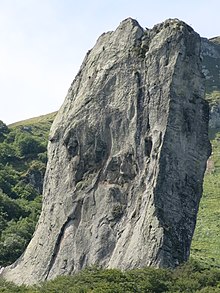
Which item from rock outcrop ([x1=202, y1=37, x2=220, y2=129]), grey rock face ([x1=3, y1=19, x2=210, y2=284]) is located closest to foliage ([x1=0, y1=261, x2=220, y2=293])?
grey rock face ([x1=3, y1=19, x2=210, y2=284])

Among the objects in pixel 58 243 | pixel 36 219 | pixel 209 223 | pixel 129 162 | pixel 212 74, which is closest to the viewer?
pixel 129 162

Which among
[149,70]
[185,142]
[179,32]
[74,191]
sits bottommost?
[74,191]

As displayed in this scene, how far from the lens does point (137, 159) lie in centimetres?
3738

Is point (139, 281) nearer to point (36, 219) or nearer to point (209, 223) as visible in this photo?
point (36, 219)

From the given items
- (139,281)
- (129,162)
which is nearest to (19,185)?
(129,162)

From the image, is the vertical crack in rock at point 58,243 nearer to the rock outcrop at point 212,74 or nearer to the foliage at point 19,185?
the foliage at point 19,185

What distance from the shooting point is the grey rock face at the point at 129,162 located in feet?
116

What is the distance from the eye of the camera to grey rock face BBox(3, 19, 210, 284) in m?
35.4

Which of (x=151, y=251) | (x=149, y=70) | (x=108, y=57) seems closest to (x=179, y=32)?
(x=149, y=70)

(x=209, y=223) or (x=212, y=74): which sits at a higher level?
(x=212, y=74)

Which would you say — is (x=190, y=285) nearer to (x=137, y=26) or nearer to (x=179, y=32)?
(x=179, y=32)

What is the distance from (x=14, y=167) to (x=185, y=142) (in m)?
61.4

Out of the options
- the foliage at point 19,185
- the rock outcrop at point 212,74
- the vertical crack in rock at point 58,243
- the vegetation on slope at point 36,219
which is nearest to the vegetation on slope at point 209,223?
the vegetation on slope at point 36,219

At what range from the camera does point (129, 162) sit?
37.9 metres
